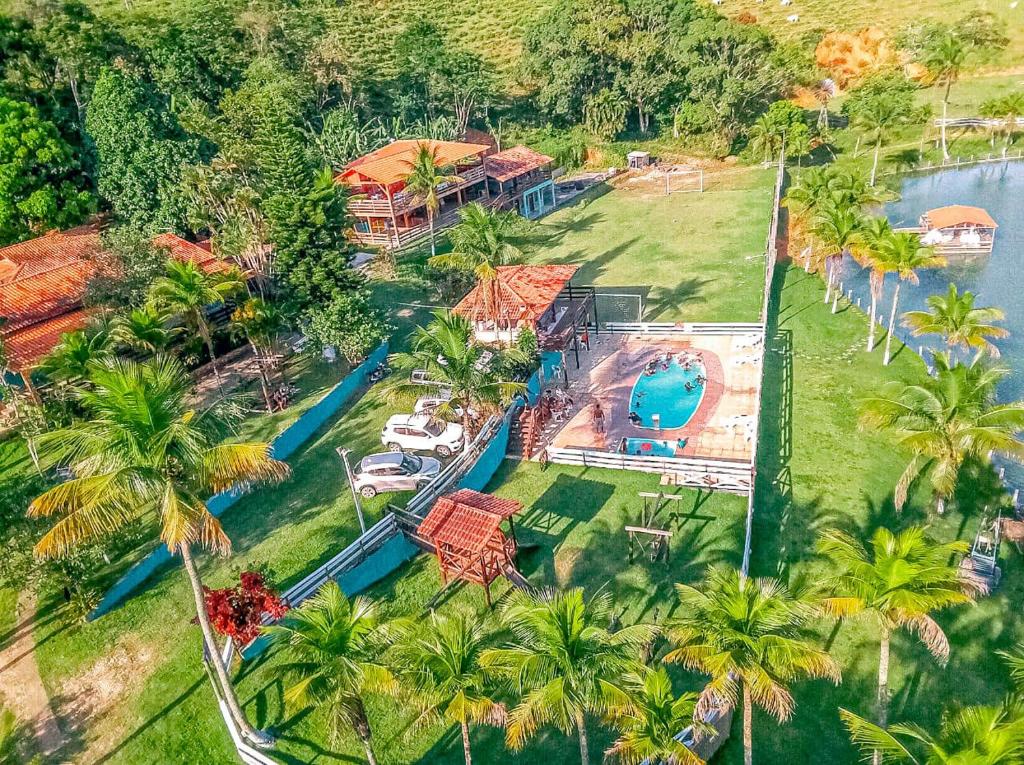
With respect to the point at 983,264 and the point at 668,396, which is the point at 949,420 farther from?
the point at 983,264

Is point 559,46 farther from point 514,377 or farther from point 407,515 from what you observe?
point 407,515

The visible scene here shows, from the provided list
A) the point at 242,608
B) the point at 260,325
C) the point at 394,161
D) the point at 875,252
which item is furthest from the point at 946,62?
the point at 242,608

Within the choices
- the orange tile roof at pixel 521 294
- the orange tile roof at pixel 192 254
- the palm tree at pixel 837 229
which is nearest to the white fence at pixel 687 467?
the orange tile roof at pixel 521 294

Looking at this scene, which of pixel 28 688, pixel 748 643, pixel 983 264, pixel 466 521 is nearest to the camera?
pixel 748 643

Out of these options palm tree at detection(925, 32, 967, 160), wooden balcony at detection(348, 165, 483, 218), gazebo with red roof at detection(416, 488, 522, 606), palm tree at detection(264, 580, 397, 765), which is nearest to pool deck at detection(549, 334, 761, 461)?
gazebo with red roof at detection(416, 488, 522, 606)

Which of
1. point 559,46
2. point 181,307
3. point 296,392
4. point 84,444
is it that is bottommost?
point 296,392

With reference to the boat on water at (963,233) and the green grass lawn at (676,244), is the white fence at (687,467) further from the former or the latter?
the boat on water at (963,233)

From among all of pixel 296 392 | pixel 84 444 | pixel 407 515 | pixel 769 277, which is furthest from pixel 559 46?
pixel 84 444
